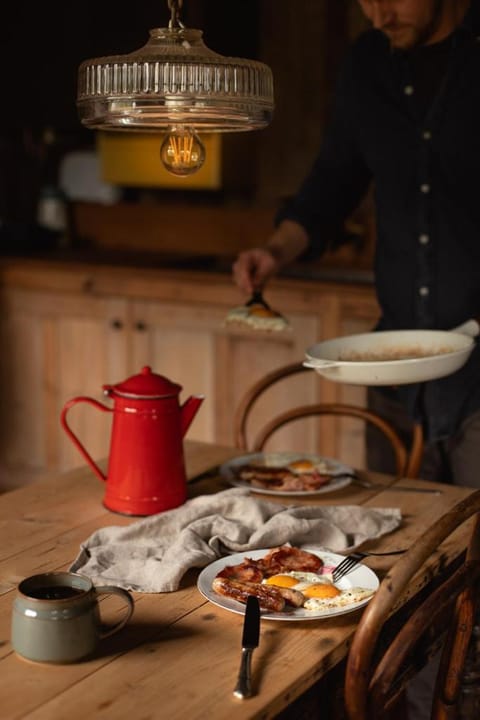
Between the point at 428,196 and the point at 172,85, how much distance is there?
1.07m

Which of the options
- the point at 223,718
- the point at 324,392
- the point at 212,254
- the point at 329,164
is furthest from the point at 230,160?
the point at 223,718

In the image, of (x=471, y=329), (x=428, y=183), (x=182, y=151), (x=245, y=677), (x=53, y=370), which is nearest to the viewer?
(x=245, y=677)

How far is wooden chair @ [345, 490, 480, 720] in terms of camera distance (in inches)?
49.6

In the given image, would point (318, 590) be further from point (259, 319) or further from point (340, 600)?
point (259, 319)

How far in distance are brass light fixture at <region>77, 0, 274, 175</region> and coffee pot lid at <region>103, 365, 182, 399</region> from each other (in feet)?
1.33

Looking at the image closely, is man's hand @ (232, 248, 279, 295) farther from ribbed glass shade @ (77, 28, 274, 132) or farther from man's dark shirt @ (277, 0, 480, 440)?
ribbed glass shade @ (77, 28, 274, 132)

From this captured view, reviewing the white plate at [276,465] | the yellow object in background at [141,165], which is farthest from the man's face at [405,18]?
the yellow object in background at [141,165]

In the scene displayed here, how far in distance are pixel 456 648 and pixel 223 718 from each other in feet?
1.61

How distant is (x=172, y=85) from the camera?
1455mm

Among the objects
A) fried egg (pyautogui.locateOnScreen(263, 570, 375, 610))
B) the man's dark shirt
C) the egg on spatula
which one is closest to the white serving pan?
the egg on spatula

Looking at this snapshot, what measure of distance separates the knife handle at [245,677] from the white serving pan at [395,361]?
2.28 ft

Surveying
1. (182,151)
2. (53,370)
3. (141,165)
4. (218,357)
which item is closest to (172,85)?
(182,151)

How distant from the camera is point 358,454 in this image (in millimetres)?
3484

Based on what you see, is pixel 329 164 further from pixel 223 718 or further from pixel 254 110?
pixel 223 718
